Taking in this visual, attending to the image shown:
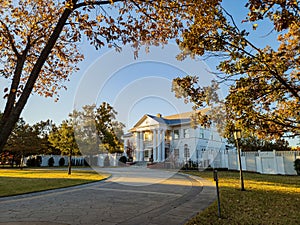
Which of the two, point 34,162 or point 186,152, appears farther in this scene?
point 34,162

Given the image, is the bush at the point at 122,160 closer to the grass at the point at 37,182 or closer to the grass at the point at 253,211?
the grass at the point at 37,182

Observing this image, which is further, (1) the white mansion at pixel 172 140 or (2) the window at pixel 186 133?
(2) the window at pixel 186 133

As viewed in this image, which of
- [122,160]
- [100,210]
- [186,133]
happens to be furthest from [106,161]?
[100,210]

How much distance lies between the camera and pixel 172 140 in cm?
3198

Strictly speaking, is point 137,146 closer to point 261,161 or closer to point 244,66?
point 261,161

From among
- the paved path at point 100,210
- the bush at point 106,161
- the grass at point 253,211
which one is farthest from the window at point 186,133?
the grass at point 253,211

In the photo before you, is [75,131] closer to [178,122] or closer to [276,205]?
[276,205]

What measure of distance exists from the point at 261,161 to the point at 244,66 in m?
15.8

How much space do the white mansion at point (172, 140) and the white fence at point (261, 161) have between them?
5.13 m

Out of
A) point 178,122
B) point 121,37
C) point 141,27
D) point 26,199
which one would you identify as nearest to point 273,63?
point 141,27

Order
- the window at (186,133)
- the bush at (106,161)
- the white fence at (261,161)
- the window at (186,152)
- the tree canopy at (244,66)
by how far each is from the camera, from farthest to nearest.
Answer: the bush at (106,161), the window at (186,133), the window at (186,152), the white fence at (261,161), the tree canopy at (244,66)

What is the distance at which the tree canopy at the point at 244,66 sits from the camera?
5312 mm

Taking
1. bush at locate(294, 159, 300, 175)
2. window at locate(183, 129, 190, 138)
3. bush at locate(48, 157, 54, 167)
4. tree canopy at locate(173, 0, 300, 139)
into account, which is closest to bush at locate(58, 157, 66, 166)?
bush at locate(48, 157, 54, 167)

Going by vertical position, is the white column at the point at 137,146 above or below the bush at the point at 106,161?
above
